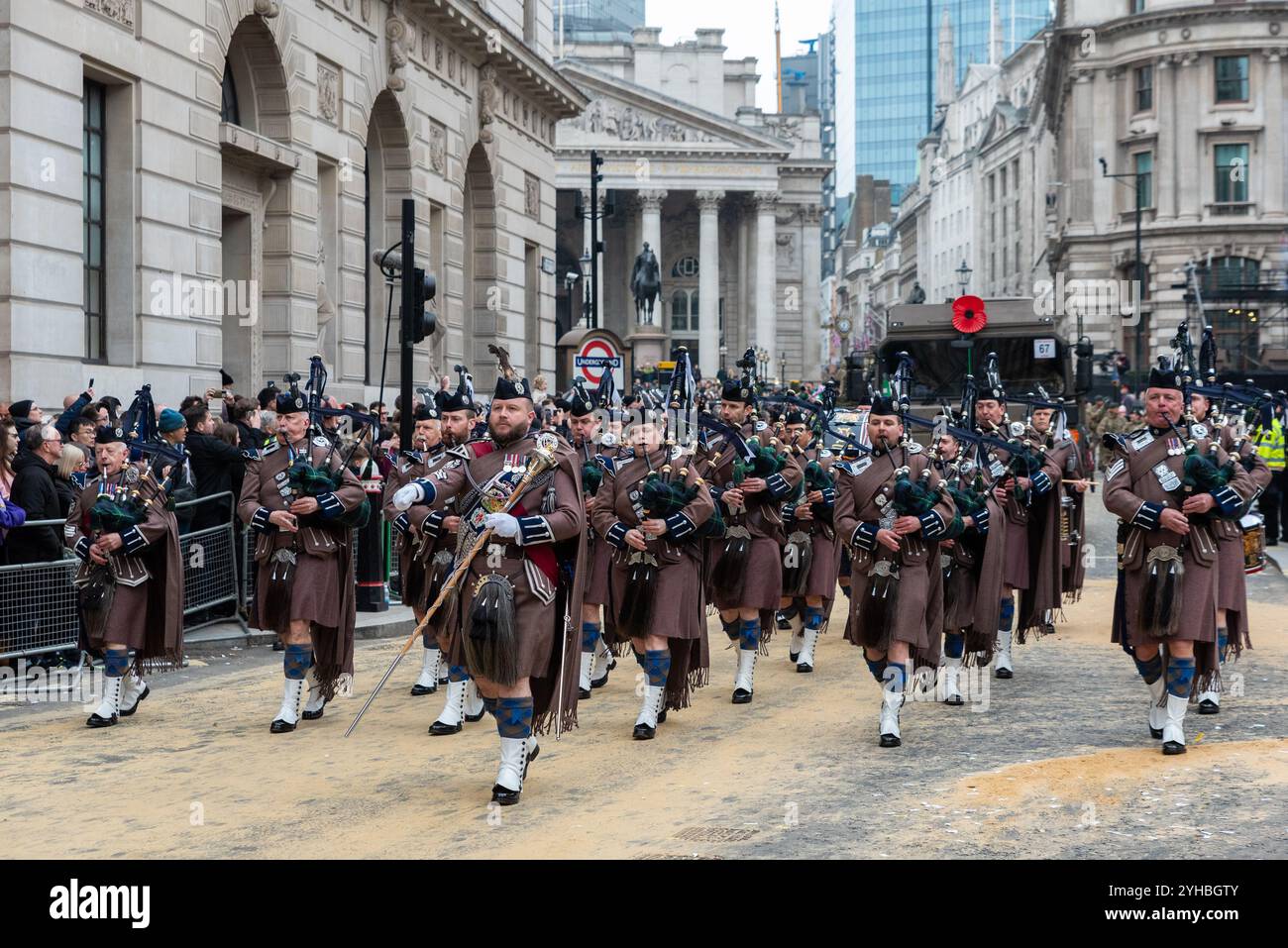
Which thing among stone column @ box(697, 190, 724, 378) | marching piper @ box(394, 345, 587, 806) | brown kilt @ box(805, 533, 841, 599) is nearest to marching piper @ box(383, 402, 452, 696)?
marching piper @ box(394, 345, 587, 806)

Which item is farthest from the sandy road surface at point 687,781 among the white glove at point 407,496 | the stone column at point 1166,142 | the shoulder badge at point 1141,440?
the stone column at point 1166,142

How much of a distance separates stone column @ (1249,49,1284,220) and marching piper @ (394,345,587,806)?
59259 millimetres

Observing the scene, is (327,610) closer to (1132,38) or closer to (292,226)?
(292,226)

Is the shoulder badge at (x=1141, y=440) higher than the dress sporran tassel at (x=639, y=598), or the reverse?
the shoulder badge at (x=1141, y=440)

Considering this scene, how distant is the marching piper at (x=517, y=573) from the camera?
798 cm

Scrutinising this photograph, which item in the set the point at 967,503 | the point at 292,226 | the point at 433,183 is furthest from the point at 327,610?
the point at 433,183

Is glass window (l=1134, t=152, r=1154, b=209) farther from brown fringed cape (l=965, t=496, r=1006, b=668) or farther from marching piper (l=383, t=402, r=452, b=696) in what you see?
marching piper (l=383, t=402, r=452, b=696)

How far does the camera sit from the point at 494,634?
7961 mm

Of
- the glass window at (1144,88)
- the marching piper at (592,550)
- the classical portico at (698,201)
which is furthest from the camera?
the classical portico at (698,201)

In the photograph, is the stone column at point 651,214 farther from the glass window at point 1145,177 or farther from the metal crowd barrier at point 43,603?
the metal crowd barrier at point 43,603

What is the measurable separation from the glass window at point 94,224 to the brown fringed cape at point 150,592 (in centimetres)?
739

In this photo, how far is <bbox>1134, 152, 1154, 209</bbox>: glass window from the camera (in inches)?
2472

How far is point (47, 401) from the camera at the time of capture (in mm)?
15758

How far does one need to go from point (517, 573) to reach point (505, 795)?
43.8 inches
